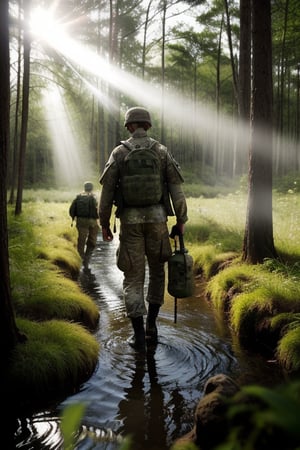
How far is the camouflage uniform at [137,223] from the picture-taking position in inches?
191

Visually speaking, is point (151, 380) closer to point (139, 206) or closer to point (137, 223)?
point (137, 223)

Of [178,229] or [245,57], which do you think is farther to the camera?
[245,57]

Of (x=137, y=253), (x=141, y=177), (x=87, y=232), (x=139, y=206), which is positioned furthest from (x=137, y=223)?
(x=87, y=232)

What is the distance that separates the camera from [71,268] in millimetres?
8344

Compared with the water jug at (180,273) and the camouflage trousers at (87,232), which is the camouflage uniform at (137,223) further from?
the camouflage trousers at (87,232)

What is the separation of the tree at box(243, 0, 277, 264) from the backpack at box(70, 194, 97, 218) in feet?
13.5

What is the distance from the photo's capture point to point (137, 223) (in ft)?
15.9

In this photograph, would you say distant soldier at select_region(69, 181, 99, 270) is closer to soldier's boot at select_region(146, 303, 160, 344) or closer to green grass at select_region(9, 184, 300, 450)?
green grass at select_region(9, 184, 300, 450)

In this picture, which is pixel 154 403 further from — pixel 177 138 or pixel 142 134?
pixel 177 138

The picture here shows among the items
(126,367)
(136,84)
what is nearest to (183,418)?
(126,367)

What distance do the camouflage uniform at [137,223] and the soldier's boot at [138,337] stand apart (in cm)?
8

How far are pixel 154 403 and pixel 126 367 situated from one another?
81 centimetres

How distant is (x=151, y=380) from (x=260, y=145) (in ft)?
13.4

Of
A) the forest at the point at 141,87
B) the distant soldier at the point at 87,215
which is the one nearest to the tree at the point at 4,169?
the forest at the point at 141,87
